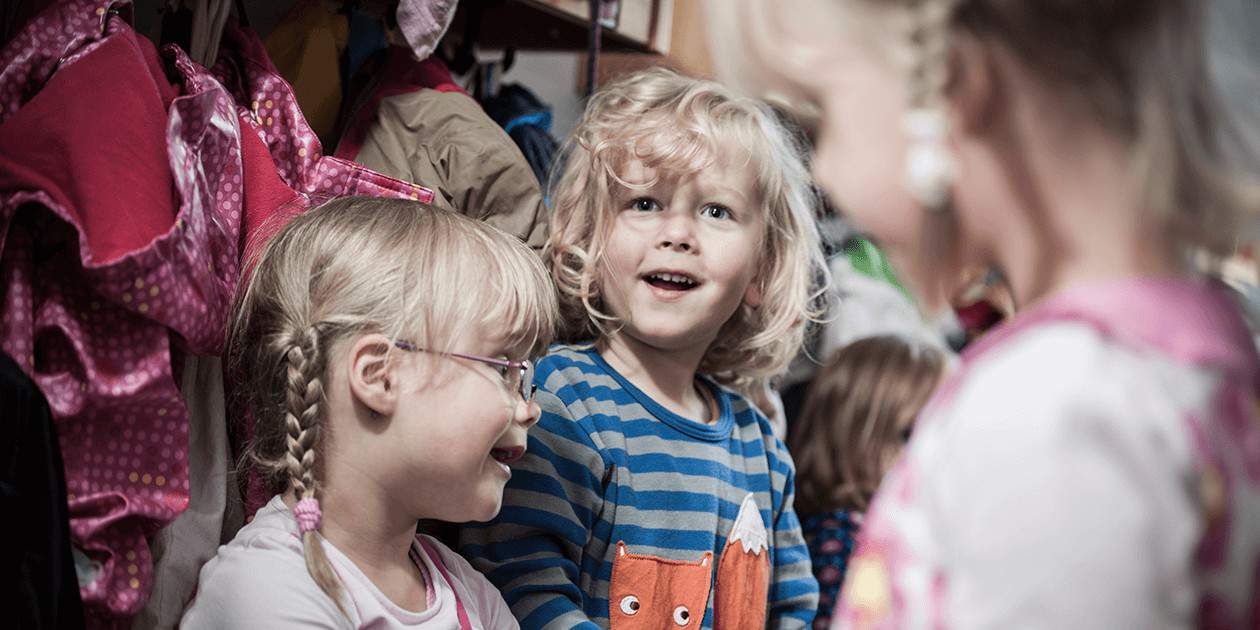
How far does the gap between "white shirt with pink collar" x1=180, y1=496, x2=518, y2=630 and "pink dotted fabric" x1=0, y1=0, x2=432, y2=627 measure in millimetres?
64

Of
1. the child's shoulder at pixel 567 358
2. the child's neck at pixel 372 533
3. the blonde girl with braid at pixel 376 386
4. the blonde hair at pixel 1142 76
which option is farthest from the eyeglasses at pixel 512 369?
the blonde hair at pixel 1142 76

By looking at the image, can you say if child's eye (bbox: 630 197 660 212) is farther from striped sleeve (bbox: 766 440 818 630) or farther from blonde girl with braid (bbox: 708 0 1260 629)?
blonde girl with braid (bbox: 708 0 1260 629)

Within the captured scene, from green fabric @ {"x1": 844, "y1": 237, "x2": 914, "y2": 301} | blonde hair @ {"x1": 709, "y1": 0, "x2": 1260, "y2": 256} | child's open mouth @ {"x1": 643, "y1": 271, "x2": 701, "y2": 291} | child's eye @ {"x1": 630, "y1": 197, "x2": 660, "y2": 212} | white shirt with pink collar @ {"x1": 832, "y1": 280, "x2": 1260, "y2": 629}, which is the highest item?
blonde hair @ {"x1": 709, "y1": 0, "x2": 1260, "y2": 256}

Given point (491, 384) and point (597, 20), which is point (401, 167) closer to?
point (491, 384)

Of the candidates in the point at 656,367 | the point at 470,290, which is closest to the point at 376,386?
the point at 470,290

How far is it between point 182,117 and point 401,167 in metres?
0.38

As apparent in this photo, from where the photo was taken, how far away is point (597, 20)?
1.85m

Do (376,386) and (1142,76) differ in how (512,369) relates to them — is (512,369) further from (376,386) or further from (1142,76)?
(1142,76)

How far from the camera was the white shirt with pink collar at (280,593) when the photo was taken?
1.05 meters

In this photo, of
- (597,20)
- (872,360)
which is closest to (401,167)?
(597,20)

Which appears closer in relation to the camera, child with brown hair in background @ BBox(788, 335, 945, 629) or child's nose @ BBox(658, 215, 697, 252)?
child's nose @ BBox(658, 215, 697, 252)

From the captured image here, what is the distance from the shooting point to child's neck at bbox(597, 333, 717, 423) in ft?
5.05

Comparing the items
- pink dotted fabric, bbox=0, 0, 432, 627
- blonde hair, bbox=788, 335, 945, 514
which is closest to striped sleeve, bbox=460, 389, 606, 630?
Answer: pink dotted fabric, bbox=0, 0, 432, 627

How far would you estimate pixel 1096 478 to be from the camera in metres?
0.55
